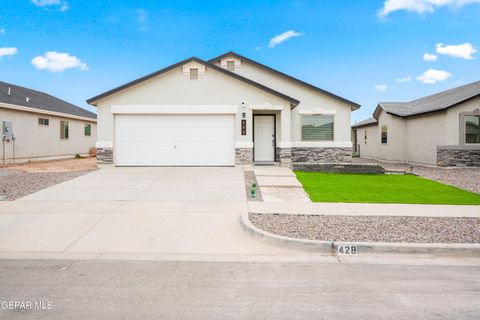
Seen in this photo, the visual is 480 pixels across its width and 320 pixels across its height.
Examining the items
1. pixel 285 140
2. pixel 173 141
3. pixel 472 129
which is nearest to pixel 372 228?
pixel 285 140

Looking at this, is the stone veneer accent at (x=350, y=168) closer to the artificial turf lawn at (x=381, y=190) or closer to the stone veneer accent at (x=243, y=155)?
the artificial turf lawn at (x=381, y=190)

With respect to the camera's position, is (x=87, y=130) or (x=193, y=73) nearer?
(x=193, y=73)

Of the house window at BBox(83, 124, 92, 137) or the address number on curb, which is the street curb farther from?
the house window at BBox(83, 124, 92, 137)

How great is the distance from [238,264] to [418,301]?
91.3 inches

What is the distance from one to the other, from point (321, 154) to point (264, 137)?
3.23 metres

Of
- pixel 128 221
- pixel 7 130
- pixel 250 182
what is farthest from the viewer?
pixel 7 130

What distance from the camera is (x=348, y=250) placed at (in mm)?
5270

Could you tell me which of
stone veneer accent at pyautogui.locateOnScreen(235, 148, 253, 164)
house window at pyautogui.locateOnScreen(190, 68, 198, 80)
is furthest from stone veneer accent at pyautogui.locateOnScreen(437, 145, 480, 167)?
house window at pyautogui.locateOnScreen(190, 68, 198, 80)

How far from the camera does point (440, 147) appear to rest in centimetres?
1800

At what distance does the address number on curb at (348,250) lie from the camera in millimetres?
5258

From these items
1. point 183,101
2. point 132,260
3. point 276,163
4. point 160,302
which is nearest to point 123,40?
point 183,101

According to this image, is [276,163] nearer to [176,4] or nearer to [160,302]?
[176,4]

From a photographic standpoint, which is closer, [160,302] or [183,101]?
[160,302]

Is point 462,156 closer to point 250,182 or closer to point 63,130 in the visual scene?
point 250,182
